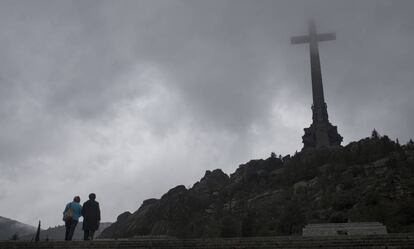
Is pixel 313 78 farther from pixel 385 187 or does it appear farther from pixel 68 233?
pixel 68 233

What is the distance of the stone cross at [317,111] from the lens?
58.4 metres

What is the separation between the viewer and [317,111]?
2318 inches

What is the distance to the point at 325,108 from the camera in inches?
2335

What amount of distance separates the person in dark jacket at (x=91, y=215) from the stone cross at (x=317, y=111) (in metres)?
46.1

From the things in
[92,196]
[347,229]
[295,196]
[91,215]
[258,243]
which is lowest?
[258,243]

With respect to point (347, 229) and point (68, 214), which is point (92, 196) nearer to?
point (68, 214)

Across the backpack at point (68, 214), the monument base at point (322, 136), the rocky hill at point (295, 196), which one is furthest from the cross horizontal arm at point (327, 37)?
the backpack at point (68, 214)

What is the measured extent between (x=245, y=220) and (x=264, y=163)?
80.3ft

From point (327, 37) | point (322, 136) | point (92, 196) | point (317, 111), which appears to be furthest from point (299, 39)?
point (92, 196)

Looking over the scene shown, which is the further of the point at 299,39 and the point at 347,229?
the point at 299,39

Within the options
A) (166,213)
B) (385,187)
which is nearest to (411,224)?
(385,187)

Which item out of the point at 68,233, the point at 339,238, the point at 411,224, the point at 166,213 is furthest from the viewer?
the point at 166,213

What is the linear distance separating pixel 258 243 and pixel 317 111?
48923 mm

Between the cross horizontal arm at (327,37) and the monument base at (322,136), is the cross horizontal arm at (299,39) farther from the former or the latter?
the monument base at (322,136)
